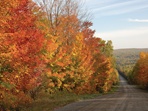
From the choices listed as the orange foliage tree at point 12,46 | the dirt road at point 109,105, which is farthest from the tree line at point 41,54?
the dirt road at point 109,105

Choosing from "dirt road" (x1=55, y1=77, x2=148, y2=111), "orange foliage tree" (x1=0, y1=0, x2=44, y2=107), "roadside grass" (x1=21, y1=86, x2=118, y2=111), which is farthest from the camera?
"roadside grass" (x1=21, y1=86, x2=118, y2=111)

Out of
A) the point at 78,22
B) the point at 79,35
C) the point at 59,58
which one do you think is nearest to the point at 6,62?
the point at 59,58

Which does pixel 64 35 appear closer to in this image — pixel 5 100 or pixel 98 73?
pixel 98 73

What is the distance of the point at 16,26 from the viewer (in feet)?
56.1

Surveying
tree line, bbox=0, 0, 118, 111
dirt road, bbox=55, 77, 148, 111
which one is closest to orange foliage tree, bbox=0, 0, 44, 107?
tree line, bbox=0, 0, 118, 111

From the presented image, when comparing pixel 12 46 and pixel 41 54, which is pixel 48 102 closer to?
pixel 41 54

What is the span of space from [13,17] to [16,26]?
0.87 m

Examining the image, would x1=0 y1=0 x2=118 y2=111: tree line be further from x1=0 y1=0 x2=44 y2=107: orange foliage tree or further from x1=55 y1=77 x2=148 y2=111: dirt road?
x1=55 y1=77 x2=148 y2=111: dirt road

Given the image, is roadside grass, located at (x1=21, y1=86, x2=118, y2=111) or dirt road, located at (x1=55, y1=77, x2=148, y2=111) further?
roadside grass, located at (x1=21, y1=86, x2=118, y2=111)

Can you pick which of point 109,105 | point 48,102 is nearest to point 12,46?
point 109,105

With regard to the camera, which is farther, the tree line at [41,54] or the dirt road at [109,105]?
the dirt road at [109,105]

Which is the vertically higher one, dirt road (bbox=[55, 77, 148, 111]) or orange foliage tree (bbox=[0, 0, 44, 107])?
orange foliage tree (bbox=[0, 0, 44, 107])

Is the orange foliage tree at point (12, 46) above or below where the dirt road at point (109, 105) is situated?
above

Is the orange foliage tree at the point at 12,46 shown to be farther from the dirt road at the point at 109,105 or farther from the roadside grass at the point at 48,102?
the dirt road at the point at 109,105
